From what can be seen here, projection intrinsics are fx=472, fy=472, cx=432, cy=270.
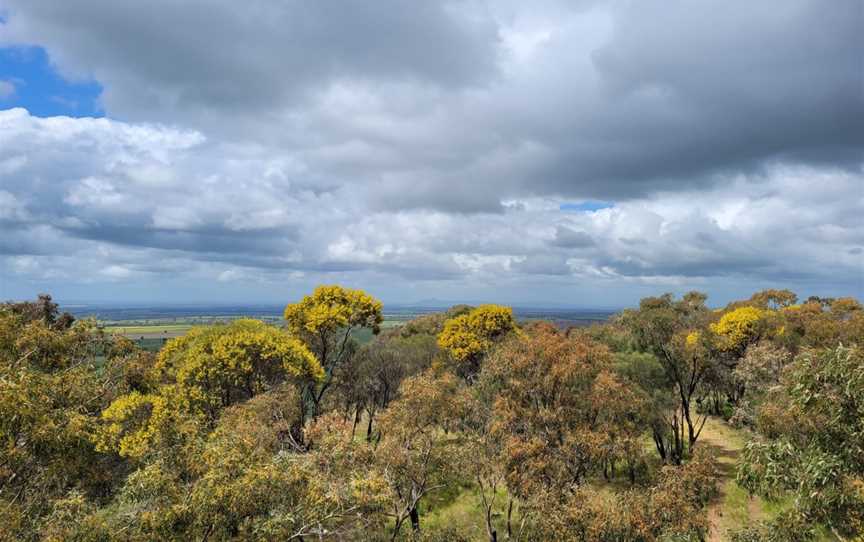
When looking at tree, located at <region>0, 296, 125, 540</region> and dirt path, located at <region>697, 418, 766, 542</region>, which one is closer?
tree, located at <region>0, 296, 125, 540</region>

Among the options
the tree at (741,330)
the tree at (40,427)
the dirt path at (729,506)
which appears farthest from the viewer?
the tree at (741,330)

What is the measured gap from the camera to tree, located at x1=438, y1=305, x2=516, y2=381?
52062 mm

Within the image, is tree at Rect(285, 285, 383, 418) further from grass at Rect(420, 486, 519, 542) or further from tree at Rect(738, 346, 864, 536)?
tree at Rect(738, 346, 864, 536)

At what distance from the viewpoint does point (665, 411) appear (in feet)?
118

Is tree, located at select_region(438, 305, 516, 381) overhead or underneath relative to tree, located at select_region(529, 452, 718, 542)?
overhead

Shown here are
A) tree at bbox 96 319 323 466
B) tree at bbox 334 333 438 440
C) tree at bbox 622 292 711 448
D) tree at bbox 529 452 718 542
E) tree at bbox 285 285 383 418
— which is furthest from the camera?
tree at bbox 334 333 438 440

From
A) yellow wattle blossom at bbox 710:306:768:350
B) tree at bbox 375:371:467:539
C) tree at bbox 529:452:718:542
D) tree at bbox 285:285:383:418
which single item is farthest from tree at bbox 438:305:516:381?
tree at bbox 529:452:718:542

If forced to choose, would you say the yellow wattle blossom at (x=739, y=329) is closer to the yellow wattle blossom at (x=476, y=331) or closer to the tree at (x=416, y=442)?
the yellow wattle blossom at (x=476, y=331)

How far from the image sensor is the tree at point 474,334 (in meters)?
52.1

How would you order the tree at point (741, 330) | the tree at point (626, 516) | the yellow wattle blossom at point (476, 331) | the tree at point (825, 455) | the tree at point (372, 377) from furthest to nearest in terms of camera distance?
the tree at point (741, 330)
the yellow wattle blossom at point (476, 331)
the tree at point (372, 377)
the tree at point (626, 516)
the tree at point (825, 455)

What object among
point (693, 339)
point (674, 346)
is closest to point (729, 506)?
point (674, 346)

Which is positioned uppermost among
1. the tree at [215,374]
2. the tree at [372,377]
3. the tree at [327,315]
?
the tree at [327,315]

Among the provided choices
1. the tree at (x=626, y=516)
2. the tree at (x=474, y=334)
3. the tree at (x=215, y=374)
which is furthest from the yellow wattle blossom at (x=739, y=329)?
the tree at (x=215, y=374)

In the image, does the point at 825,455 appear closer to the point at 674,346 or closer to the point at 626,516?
the point at 626,516
